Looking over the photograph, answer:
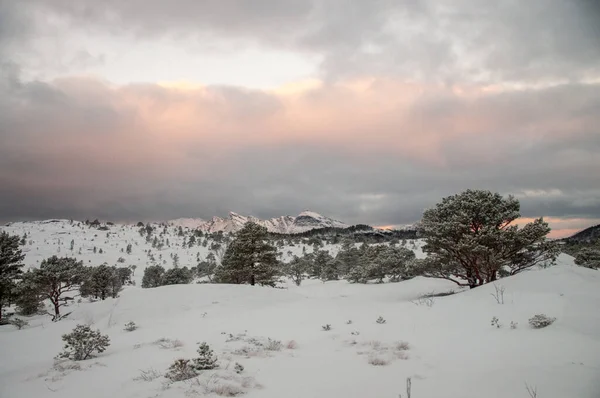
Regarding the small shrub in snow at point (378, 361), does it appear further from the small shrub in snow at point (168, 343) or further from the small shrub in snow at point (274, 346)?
the small shrub in snow at point (168, 343)

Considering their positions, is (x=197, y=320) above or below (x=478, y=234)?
below

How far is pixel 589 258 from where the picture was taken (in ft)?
138

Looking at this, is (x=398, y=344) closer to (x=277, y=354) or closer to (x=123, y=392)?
(x=277, y=354)

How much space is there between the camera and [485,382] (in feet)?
17.9

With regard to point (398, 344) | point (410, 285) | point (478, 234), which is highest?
point (478, 234)

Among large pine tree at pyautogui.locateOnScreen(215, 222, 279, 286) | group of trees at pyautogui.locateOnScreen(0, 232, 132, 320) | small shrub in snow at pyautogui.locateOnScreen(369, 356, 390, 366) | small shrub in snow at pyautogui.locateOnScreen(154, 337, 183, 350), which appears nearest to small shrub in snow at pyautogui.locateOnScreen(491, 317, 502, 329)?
small shrub in snow at pyautogui.locateOnScreen(369, 356, 390, 366)

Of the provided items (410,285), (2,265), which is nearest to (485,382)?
(410,285)

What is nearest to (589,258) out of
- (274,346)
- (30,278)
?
(274,346)

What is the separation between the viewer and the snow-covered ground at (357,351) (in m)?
5.50

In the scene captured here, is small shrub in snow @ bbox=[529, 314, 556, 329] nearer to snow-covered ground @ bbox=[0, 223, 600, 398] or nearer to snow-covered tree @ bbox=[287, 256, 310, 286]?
snow-covered ground @ bbox=[0, 223, 600, 398]

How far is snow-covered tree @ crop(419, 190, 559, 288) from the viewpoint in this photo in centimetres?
2012

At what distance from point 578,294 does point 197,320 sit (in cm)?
1513

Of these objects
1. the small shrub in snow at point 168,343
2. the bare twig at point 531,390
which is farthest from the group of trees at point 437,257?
the small shrub in snow at point 168,343

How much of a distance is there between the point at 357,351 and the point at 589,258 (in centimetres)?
5083
